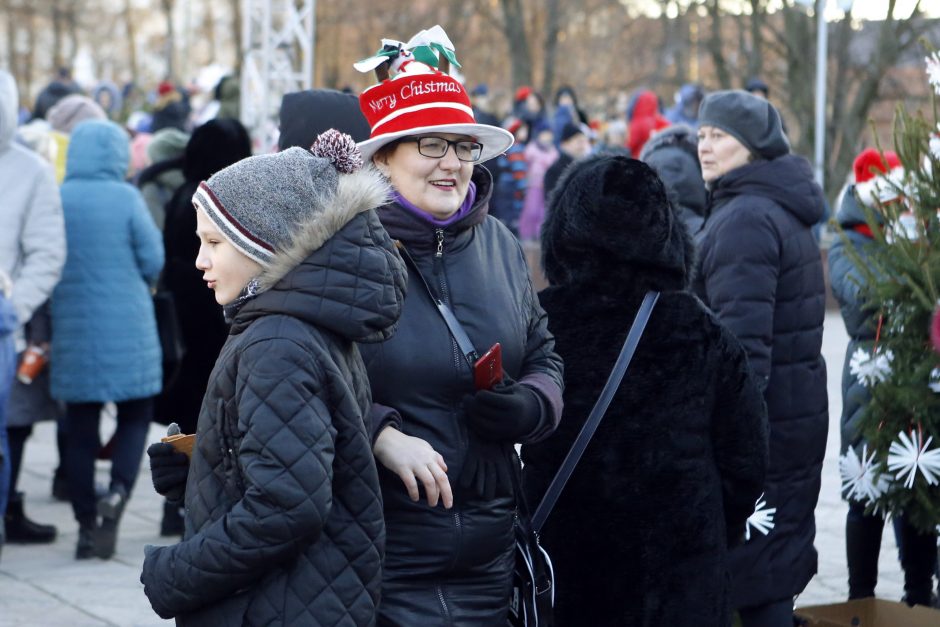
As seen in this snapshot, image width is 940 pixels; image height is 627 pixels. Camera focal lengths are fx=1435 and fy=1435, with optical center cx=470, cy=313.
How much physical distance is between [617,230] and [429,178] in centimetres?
57

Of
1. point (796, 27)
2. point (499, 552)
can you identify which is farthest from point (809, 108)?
Result: point (499, 552)

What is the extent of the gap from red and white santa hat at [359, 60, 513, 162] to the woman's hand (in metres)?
0.66

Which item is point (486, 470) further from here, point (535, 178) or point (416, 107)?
point (535, 178)

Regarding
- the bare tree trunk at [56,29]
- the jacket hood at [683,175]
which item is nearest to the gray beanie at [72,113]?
the jacket hood at [683,175]

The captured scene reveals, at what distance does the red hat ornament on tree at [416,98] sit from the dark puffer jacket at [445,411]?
177 millimetres

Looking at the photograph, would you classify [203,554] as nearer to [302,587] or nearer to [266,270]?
[302,587]

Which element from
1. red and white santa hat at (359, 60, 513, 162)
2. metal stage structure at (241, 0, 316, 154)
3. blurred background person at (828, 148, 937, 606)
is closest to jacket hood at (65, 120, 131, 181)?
blurred background person at (828, 148, 937, 606)

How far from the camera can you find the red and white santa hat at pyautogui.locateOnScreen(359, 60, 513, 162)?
3.19m

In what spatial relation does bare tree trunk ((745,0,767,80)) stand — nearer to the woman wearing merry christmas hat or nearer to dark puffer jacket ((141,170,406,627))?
the woman wearing merry christmas hat

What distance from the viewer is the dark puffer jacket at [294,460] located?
253cm

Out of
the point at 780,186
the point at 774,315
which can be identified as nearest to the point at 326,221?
the point at 774,315

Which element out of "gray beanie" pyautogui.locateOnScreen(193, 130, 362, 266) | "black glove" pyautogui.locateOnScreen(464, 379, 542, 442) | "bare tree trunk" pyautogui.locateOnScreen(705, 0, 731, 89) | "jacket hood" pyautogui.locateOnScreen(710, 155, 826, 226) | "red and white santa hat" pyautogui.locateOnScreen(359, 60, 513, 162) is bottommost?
"bare tree trunk" pyautogui.locateOnScreen(705, 0, 731, 89)

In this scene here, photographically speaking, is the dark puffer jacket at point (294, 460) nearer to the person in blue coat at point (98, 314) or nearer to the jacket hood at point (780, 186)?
the jacket hood at point (780, 186)

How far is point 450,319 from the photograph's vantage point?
10.3ft
